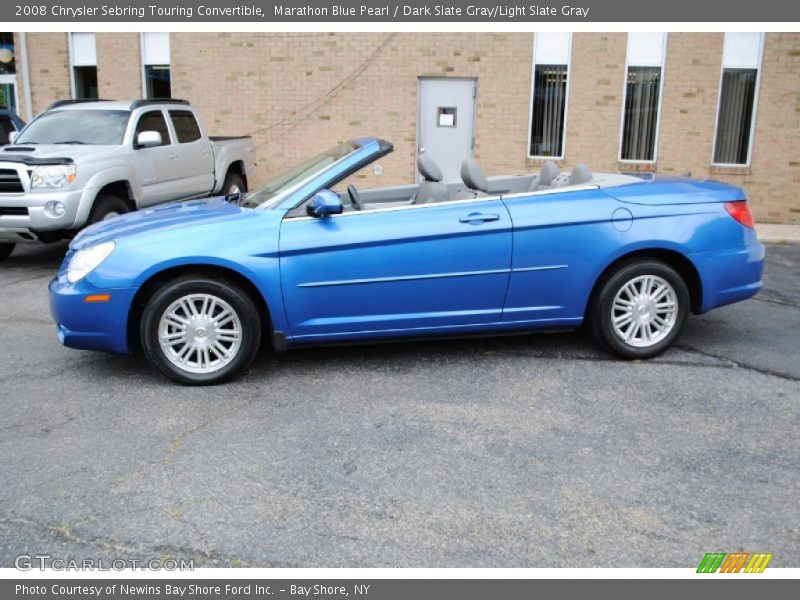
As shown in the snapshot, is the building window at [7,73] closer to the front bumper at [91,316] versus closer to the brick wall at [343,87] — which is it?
the brick wall at [343,87]

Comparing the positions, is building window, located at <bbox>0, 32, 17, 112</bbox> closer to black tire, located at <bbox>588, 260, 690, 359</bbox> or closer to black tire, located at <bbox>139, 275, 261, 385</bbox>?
black tire, located at <bbox>139, 275, 261, 385</bbox>

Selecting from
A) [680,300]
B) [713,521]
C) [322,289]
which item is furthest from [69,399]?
[680,300]

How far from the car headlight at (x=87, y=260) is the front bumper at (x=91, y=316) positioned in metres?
0.06

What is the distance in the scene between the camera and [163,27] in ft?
45.4

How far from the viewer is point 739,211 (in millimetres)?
5531

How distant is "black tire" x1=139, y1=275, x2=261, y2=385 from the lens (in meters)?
4.91

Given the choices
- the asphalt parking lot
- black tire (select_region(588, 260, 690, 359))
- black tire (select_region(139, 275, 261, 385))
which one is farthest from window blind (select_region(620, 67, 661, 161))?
black tire (select_region(139, 275, 261, 385))

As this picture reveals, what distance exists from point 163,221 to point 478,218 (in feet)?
6.87

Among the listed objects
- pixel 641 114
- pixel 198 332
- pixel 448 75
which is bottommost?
pixel 198 332

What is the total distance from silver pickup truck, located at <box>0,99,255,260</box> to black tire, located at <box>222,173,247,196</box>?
0.02 metres

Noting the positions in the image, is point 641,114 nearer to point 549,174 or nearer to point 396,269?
point 549,174

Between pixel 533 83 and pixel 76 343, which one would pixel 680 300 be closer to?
pixel 76 343

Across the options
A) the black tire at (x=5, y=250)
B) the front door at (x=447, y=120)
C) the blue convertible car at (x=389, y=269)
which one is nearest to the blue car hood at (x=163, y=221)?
the blue convertible car at (x=389, y=269)

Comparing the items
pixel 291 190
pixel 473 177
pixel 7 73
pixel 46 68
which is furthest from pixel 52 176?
pixel 7 73
